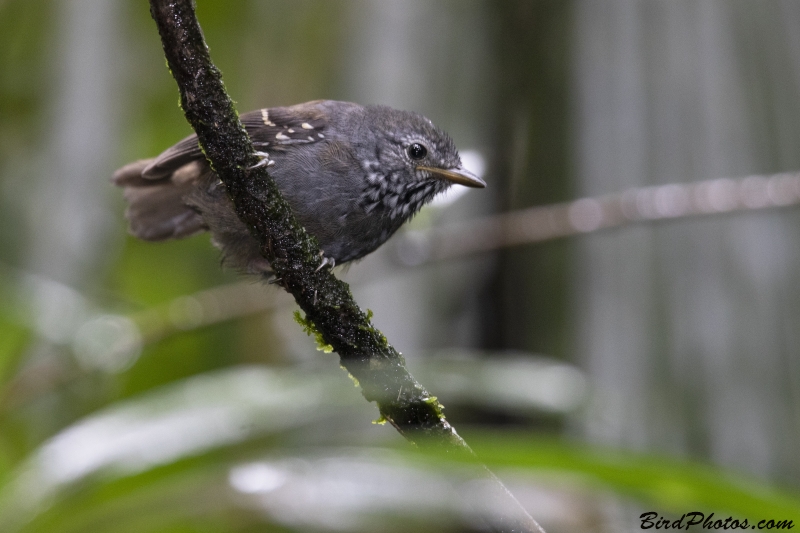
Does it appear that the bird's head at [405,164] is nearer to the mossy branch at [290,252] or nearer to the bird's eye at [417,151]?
the bird's eye at [417,151]

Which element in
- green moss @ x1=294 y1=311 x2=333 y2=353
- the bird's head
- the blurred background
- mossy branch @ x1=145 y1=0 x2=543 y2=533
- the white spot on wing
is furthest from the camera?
the white spot on wing

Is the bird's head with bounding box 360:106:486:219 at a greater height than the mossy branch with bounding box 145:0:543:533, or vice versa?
the bird's head with bounding box 360:106:486:219

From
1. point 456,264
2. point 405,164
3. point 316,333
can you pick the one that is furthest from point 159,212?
point 456,264

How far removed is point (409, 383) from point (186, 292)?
421 cm

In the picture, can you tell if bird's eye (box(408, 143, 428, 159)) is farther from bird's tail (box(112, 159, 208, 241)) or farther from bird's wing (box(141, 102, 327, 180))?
→ bird's tail (box(112, 159, 208, 241))

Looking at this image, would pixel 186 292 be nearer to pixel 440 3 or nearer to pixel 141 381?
pixel 141 381

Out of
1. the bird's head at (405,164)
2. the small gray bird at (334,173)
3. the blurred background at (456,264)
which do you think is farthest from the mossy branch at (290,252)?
the bird's head at (405,164)

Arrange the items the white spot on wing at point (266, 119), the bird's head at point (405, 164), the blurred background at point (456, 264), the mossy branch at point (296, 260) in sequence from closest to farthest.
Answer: the mossy branch at point (296, 260) → the blurred background at point (456, 264) → the bird's head at point (405, 164) → the white spot on wing at point (266, 119)

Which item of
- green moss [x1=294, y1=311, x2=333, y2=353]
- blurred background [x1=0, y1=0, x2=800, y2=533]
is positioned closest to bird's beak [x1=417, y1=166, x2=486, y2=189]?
blurred background [x1=0, y1=0, x2=800, y2=533]

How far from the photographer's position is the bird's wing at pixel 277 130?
137 inches

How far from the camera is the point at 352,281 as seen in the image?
510 centimetres

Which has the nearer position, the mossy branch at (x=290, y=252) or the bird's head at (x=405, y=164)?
the mossy branch at (x=290, y=252)

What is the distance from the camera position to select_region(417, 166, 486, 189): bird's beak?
3.51 metres

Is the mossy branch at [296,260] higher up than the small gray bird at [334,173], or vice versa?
the small gray bird at [334,173]
